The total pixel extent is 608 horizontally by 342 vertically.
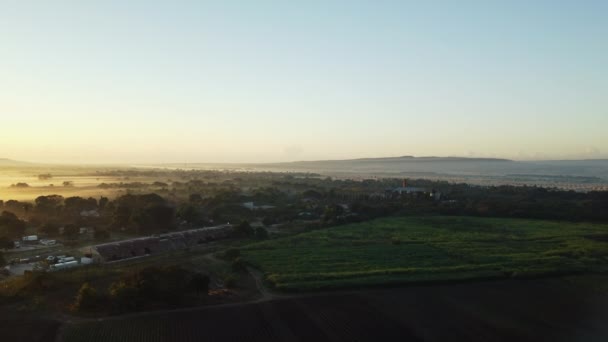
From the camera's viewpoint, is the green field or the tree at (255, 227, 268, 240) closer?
the green field

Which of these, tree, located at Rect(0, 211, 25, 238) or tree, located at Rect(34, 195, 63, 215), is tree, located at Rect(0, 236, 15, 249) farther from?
tree, located at Rect(34, 195, 63, 215)

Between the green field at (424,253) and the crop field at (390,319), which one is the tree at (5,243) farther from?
the crop field at (390,319)

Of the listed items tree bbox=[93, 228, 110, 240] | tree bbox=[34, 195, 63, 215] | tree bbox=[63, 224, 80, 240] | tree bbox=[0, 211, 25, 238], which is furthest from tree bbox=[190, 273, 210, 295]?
tree bbox=[34, 195, 63, 215]

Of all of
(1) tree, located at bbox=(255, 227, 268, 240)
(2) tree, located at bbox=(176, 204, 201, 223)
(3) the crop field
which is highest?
(2) tree, located at bbox=(176, 204, 201, 223)

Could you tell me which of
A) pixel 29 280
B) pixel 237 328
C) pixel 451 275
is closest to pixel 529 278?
pixel 451 275

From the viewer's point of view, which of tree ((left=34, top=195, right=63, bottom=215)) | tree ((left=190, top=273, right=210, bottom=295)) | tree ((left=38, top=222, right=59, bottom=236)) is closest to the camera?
tree ((left=190, top=273, right=210, bottom=295))

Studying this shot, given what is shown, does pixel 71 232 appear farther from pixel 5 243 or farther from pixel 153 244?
pixel 153 244

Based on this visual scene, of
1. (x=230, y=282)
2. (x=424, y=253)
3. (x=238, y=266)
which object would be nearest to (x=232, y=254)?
(x=238, y=266)
